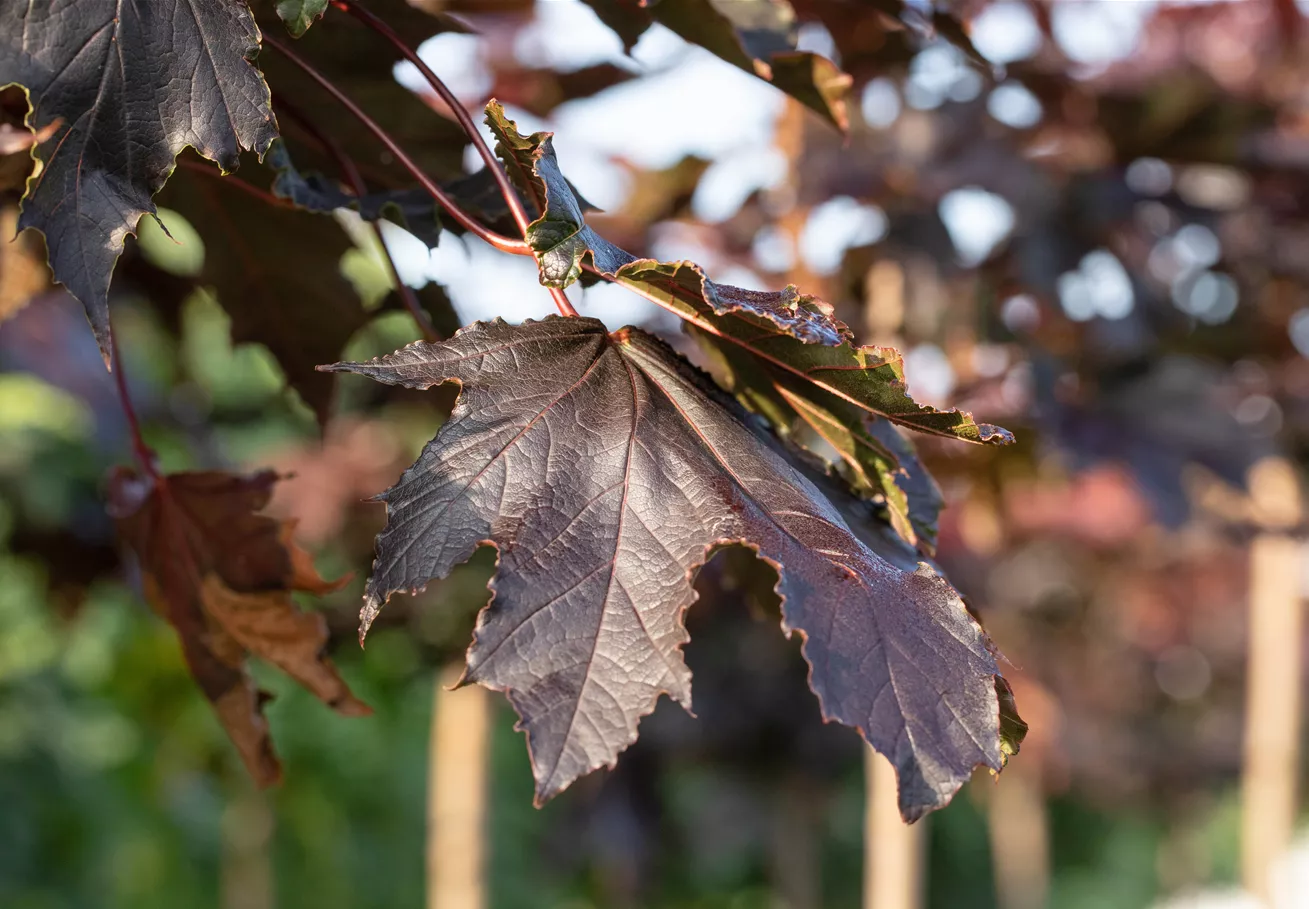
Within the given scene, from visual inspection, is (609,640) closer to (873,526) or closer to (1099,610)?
(873,526)

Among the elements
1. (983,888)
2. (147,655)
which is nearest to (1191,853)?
(983,888)

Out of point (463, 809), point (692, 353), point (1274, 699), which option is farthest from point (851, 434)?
point (1274, 699)

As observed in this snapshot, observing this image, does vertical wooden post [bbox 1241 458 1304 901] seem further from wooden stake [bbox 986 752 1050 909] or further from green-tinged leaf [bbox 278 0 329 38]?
wooden stake [bbox 986 752 1050 909]

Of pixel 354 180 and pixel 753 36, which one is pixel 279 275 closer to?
pixel 354 180

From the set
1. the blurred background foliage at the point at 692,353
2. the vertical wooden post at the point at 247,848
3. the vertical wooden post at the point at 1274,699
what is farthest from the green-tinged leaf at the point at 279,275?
the vertical wooden post at the point at 247,848

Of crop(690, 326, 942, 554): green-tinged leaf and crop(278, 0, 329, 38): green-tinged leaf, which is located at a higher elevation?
crop(278, 0, 329, 38): green-tinged leaf

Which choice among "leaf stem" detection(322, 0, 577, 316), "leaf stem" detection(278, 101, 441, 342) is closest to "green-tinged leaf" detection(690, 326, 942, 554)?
"leaf stem" detection(322, 0, 577, 316)
